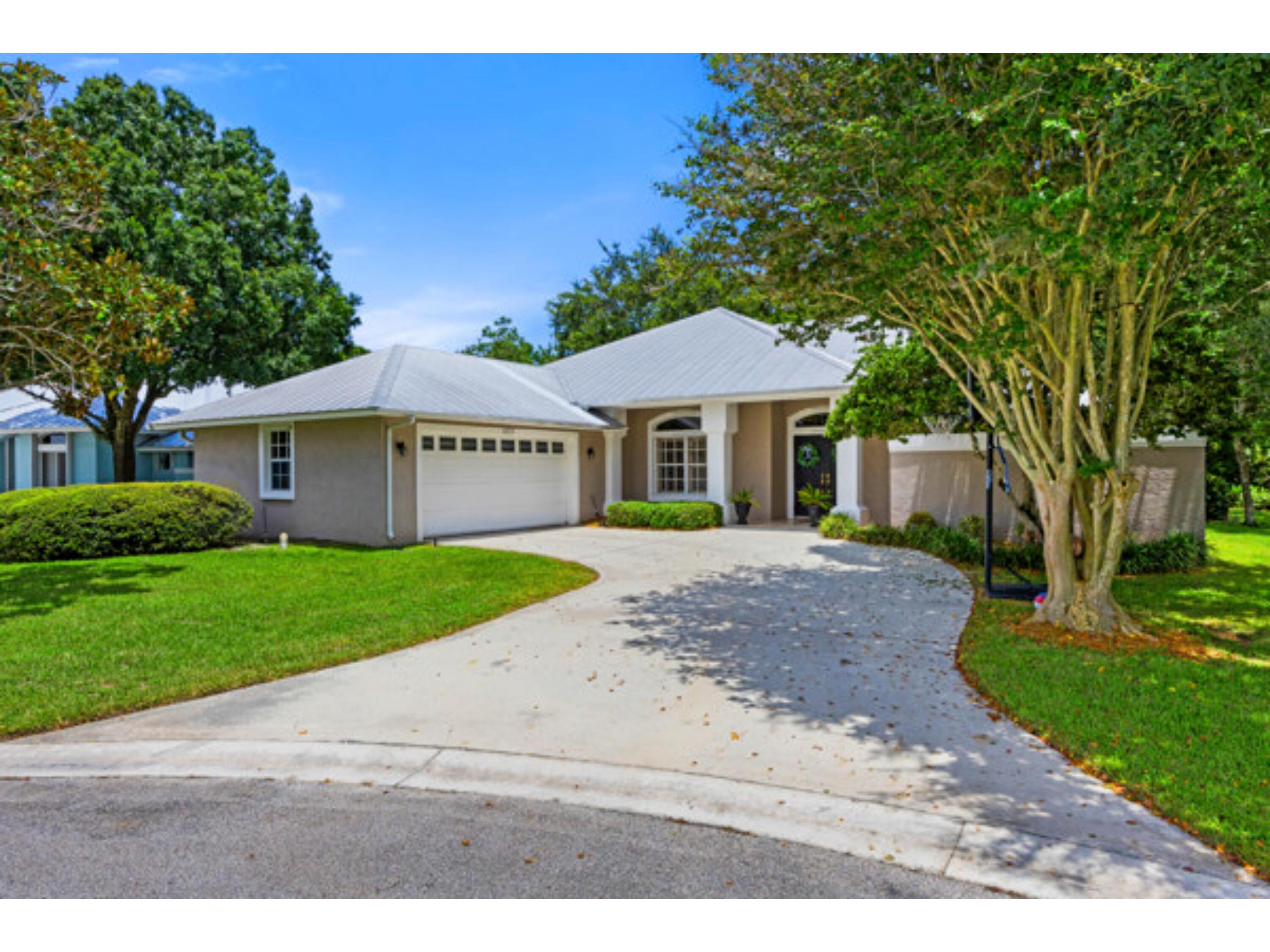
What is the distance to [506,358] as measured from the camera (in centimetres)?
3903

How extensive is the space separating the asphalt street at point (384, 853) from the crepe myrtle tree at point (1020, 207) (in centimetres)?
427

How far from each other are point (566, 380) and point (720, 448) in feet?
18.5

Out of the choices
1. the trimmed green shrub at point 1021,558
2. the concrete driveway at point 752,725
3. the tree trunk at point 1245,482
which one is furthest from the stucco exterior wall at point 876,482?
the tree trunk at point 1245,482

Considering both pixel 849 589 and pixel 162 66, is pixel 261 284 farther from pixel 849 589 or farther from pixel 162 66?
pixel 849 589

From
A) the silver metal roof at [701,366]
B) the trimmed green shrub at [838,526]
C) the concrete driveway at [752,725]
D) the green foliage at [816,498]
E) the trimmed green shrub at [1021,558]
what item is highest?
the silver metal roof at [701,366]

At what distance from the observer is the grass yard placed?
3551mm

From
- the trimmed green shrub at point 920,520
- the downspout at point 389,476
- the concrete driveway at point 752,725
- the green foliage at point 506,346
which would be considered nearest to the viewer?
the concrete driveway at point 752,725

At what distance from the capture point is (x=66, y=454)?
80.7 feet

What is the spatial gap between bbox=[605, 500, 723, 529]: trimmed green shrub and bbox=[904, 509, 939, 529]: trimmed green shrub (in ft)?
13.8

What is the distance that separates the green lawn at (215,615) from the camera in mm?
5496

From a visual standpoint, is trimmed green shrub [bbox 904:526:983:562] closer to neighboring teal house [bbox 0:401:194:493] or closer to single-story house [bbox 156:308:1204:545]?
single-story house [bbox 156:308:1204:545]

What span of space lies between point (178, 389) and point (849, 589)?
21367 millimetres

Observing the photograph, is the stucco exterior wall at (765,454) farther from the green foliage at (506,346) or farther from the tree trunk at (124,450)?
the green foliage at (506,346)

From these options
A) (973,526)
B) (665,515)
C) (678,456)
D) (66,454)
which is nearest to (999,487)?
(973,526)
